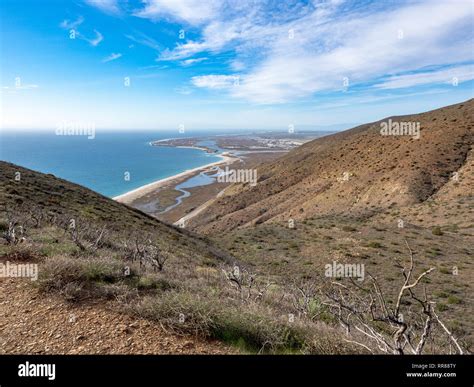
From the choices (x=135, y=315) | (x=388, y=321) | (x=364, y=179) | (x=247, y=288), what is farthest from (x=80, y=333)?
(x=364, y=179)

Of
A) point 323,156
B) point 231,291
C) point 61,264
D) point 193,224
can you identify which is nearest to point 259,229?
point 193,224

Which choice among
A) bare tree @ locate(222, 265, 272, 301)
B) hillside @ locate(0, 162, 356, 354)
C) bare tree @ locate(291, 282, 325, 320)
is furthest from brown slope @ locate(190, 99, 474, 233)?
hillside @ locate(0, 162, 356, 354)

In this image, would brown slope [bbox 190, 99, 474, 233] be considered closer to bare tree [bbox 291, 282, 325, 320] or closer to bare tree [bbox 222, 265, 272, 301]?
bare tree [bbox 291, 282, 325, 320]

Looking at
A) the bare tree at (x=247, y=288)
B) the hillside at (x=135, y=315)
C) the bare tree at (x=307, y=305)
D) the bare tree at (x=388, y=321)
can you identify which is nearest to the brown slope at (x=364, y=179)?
the bare tree at (x=307, y=305)

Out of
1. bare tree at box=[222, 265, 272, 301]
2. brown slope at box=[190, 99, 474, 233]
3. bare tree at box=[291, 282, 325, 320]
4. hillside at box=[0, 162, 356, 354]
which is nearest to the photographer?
hillside at box=[0, 162, 356, 354]
